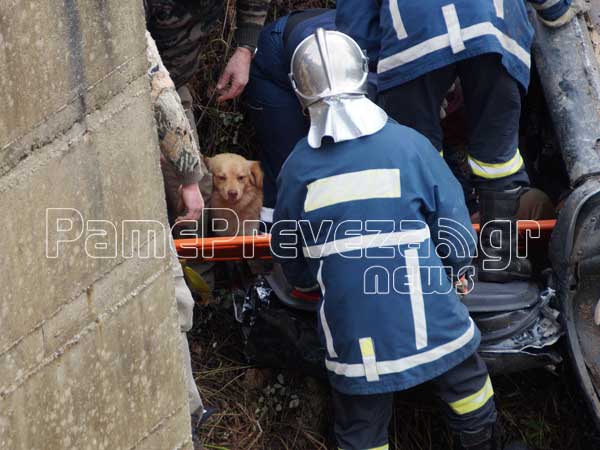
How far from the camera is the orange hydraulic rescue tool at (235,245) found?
454 centimetres

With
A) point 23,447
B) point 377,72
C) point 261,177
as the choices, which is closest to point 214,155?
point 261,177

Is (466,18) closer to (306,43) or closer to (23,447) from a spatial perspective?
(306,43)

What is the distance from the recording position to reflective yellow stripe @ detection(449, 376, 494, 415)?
3895 mm

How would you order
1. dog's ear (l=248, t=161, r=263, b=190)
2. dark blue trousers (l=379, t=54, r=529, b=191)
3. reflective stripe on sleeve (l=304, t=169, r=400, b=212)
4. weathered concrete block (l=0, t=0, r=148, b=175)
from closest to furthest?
1. weathered concrete block (l=0, t=0, r=148, b=175)
2. reflective stripe on sleeve (l=304, t=169, r=400, b=212)
3. dark blue trousers (l=379, t=54, r=529, b=191)
4. dog's ear (l=248, t=161, r=263, b=190)

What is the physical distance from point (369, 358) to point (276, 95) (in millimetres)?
1899

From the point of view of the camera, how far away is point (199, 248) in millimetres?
4598

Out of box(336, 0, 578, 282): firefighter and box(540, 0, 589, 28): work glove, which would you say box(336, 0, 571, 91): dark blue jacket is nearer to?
box(336, 0, 578, 282): firefighter

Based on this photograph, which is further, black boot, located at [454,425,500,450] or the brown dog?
the brown dog

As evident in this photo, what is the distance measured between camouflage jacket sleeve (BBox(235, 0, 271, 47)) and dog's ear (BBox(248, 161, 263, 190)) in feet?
1.87

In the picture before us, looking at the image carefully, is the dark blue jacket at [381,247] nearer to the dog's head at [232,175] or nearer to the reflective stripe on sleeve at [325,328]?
the reflective stripe on sleeve at [325,328]

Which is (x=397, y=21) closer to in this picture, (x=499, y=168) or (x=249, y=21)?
(x=499, y=168)

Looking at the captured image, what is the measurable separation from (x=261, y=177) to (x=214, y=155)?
1.56 feet

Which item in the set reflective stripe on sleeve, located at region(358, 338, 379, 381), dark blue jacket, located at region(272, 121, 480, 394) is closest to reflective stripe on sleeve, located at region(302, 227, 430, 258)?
dark blue jacket, located at region(272, 121, 480, 394)

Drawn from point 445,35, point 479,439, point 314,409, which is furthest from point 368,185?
point 314,409
